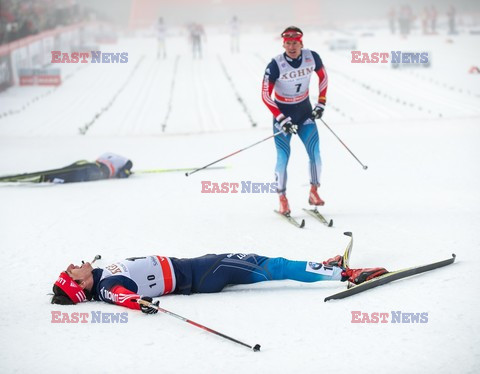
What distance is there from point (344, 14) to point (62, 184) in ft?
148

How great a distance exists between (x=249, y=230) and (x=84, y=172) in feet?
10.2

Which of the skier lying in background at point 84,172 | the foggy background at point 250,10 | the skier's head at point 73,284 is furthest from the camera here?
the foggy background at point 250,10

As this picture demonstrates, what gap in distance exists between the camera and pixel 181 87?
18.0 meters

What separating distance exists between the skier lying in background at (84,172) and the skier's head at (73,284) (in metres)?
4.16

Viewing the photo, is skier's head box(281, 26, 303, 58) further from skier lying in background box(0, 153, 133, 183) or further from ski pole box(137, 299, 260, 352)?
skier lying in background box(0, 153, 133, 183)

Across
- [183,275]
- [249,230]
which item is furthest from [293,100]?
[183,275]

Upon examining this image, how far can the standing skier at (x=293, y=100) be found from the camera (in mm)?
6219

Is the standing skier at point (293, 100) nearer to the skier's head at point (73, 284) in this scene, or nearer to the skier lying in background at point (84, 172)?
the skier's head at point (73, 284)

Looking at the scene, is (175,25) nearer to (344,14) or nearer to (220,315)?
(344,14)

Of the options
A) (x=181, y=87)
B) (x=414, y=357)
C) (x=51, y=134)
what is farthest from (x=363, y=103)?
(x=414, y=357)

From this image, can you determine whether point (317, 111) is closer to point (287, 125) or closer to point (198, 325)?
point (287, 125)

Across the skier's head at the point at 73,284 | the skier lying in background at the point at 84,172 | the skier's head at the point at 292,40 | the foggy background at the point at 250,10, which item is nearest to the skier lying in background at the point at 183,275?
the skier's head at the point at 73,284

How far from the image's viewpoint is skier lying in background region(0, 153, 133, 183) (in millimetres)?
8266

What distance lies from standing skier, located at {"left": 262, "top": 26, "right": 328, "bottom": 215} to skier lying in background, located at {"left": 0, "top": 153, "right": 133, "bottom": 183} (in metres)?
2.71
